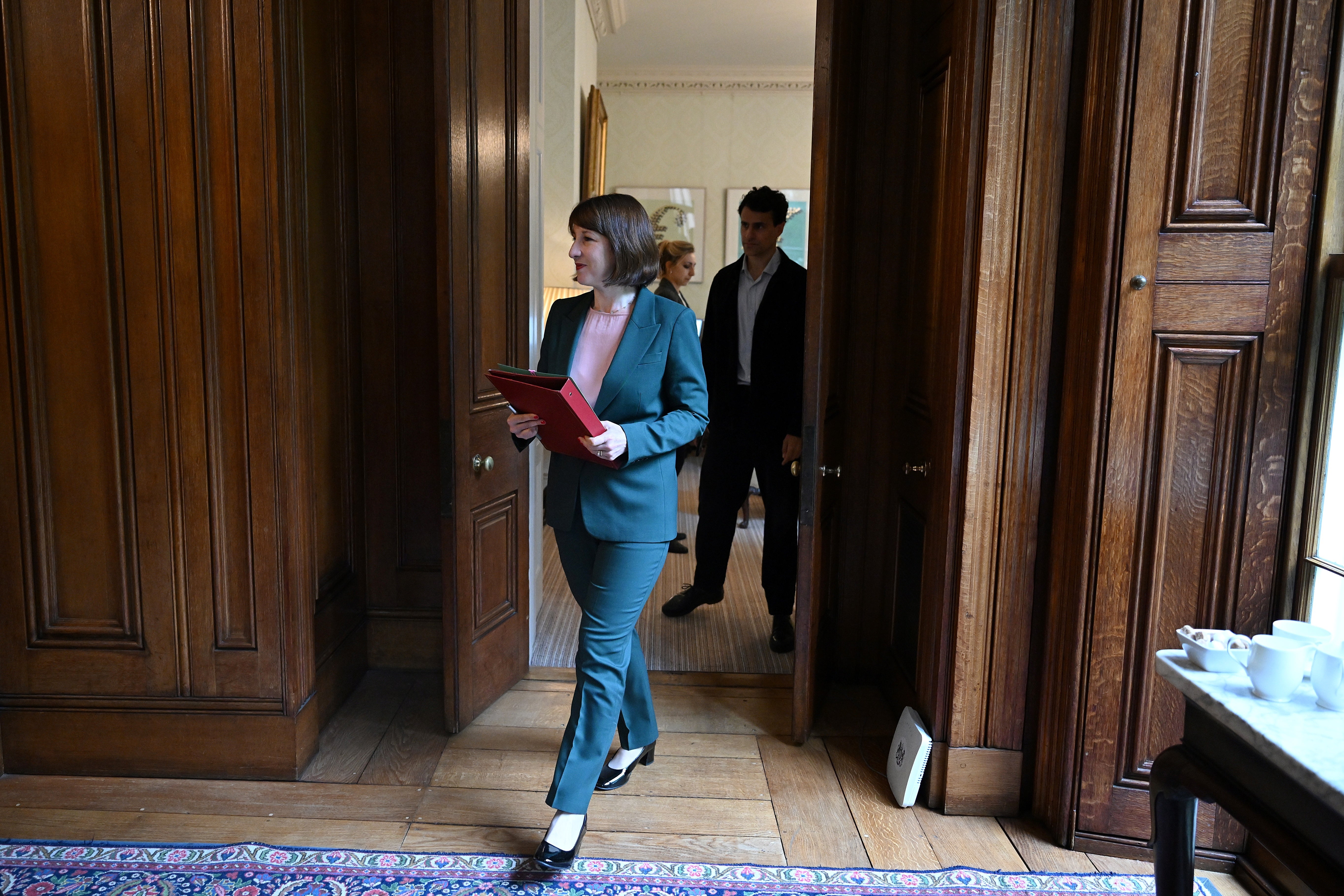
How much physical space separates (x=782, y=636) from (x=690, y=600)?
470 millimetres

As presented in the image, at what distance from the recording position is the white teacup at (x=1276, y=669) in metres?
1.27

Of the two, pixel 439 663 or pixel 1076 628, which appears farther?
pixel 439 663

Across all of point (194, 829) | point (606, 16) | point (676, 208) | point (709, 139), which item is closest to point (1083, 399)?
point (194, 829)

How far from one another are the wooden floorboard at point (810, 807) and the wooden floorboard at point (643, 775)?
6 cm

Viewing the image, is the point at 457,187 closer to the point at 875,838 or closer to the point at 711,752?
the point at 711,752

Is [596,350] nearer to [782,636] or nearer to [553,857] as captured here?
[553,857]

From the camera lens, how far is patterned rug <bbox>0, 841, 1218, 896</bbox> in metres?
2.05

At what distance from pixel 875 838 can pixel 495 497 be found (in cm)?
152

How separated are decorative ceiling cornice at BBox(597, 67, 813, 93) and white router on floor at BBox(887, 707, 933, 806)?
6.93 meters

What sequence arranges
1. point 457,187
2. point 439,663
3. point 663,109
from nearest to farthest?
1. point 457,187
2. point 439,663
3. point 663,109

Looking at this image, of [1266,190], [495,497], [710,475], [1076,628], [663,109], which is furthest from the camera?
[663,109]

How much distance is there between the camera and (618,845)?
2246 mm

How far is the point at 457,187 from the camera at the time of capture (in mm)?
2605

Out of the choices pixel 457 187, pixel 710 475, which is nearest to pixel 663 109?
pixel 710 475
